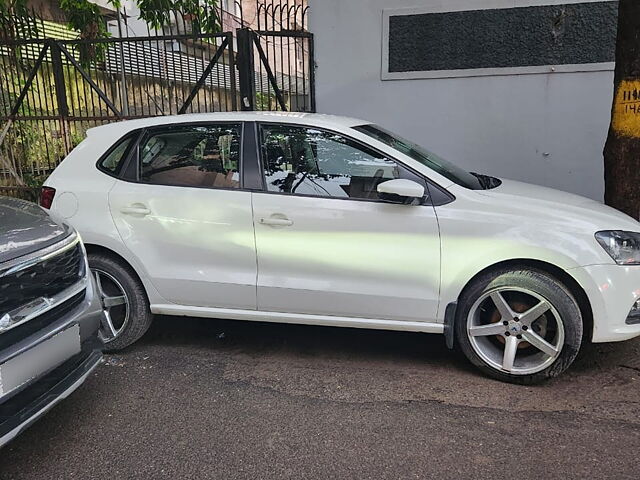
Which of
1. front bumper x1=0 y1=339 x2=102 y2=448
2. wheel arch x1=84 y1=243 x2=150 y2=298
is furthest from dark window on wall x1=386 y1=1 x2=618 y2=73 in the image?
front bumper x1=0 y1=339 x2=102 y2=448

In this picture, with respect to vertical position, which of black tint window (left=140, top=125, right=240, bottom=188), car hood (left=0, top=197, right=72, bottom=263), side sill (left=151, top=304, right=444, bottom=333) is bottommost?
side sill (left=151, top=304, right=444, bottom=333)

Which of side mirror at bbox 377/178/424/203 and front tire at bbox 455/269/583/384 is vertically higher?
side mirror at bbox 377/178/424/203

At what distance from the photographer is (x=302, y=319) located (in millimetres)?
3682

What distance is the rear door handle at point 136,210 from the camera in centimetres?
379

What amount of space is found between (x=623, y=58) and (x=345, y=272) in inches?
114

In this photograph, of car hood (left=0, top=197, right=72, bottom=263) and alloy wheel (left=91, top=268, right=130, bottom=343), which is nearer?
car hood (left=0, top=197, right=72, bottom=263)

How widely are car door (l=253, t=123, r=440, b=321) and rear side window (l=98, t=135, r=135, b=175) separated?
3.41 feet

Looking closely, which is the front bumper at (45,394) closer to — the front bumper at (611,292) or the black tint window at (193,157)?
the black tint window at (193,157)

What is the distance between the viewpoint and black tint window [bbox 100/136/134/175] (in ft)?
13.0

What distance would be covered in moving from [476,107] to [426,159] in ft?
10.9

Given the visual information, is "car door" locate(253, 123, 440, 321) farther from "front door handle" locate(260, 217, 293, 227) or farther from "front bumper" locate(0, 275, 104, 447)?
"front bumper" locate(0, 275, 104, 447)

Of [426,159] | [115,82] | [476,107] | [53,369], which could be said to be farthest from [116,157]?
[476,107]

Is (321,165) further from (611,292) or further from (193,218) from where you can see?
(611,292)

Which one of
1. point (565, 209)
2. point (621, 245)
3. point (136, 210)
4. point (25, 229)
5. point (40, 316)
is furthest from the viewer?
point (136, 210)
